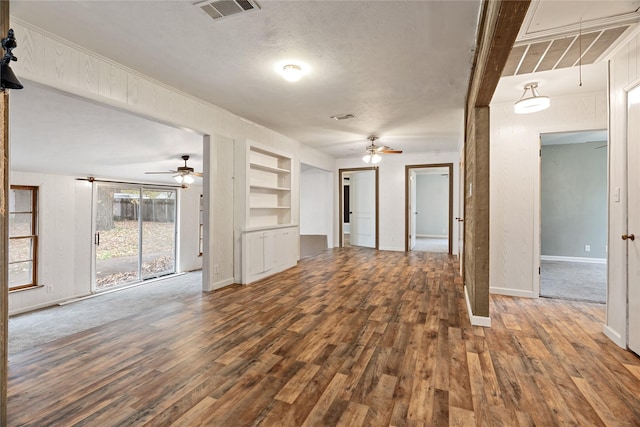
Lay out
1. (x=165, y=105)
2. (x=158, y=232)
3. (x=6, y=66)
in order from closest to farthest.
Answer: (x=6, y=66), (x=165, y=105), (x=158, y=232)

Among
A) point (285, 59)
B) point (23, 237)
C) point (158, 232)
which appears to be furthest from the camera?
point (158, 232)

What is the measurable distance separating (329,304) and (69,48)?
3.43 m

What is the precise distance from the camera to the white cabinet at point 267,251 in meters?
4.45

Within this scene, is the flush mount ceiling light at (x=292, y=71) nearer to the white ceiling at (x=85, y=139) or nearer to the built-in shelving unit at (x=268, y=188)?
the white ceiling at (x=85, y=139)

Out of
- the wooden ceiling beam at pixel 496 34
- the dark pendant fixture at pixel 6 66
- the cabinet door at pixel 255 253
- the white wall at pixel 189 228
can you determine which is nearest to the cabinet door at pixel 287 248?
the cabinet door at pixel 255 253

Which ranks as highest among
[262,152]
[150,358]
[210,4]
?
[210,4]

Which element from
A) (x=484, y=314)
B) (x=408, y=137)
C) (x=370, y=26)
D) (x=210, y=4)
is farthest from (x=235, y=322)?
(x=408, y=137)

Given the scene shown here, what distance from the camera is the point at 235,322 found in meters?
2.93

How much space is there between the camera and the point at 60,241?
24.8 feet

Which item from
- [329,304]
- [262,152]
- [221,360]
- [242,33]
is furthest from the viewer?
[262,152]

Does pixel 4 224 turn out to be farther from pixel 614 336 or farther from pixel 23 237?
pixel 23 237

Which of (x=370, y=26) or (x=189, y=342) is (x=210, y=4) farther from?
(x=189, y=342)

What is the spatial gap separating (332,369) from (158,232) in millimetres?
9738

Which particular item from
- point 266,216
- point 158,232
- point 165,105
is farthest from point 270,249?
point 158,232
